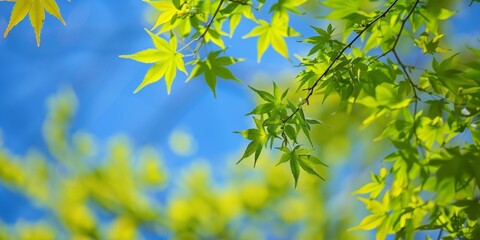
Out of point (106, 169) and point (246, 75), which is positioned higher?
point (246, 75)

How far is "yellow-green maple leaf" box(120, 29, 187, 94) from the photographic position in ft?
2.54

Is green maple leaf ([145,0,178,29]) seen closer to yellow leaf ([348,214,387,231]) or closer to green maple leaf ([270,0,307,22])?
green maple leaf ([270,0,307,22])

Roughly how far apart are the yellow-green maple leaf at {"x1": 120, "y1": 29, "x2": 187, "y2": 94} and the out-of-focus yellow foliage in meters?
2.55

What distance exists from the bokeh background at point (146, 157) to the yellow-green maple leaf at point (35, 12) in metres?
2.26

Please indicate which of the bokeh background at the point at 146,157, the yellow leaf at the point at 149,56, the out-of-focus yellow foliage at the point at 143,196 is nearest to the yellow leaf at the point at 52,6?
the yellow leaf at the point at 149,56

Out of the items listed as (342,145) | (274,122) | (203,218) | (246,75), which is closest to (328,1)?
(274,122)

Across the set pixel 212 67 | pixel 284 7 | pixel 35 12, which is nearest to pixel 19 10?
pixel 35 12

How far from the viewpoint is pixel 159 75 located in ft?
2.59

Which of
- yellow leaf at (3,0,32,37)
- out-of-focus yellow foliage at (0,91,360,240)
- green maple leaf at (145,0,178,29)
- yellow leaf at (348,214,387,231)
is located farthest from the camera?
out-of-focus yellow foliage at (0,91,360,240)

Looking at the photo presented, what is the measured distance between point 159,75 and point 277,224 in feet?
9.25

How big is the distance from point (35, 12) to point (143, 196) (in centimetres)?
298

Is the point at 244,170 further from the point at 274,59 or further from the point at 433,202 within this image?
the point at 433,202

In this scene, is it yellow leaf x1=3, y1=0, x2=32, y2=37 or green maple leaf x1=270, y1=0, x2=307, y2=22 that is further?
green maple leaf x1=270, y1=0, x2=307, y2=22

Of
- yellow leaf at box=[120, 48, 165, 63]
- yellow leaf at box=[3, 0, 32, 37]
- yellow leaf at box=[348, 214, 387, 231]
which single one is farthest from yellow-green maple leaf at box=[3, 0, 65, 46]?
yellow leaf at box=[348, 214, 387, 231]
